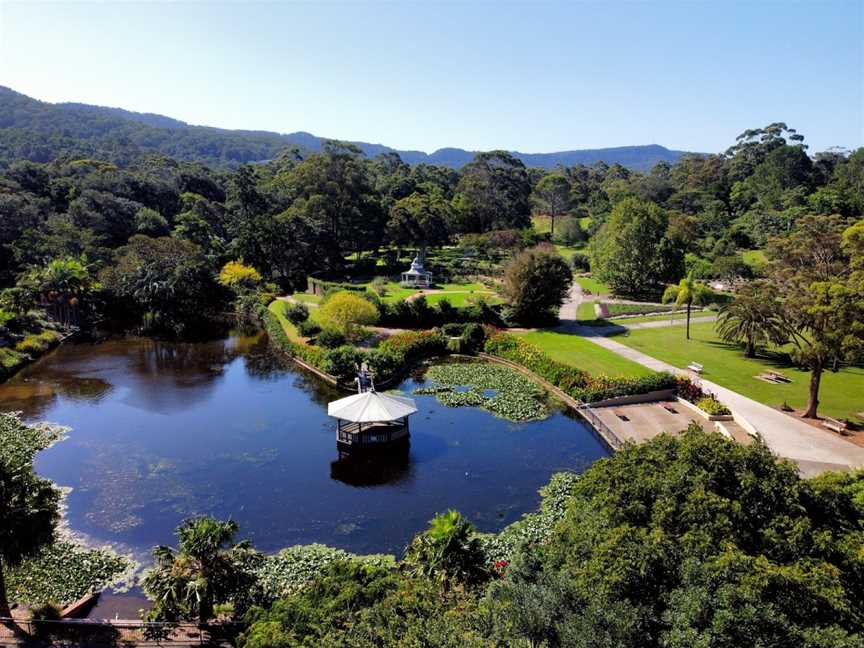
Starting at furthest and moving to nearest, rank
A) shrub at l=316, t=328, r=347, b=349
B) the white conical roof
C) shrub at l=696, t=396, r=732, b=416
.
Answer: shrub at l=316, t=328, r=347, b=349
shrub at l=696, t=396, r=732, b=416
the white conical roof

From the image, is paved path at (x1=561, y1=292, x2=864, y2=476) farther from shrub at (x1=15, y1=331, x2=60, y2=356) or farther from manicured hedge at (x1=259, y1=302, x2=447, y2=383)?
shrub at (x1=15, y1=331, x2=60, y2=356)

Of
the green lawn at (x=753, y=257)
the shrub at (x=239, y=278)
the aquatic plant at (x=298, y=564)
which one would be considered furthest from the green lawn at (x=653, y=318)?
the shrub at (x=239, y=278)

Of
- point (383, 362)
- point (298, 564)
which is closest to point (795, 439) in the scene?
point (298, 564)

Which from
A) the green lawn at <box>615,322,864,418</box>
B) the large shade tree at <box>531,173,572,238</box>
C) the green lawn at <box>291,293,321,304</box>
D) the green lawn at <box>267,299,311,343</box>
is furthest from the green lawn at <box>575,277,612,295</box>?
the green lawn at <box>267,299,311,343</box>

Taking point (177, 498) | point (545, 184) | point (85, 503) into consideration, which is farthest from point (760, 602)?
point (545, 184)

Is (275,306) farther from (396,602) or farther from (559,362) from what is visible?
(396,602)
